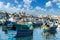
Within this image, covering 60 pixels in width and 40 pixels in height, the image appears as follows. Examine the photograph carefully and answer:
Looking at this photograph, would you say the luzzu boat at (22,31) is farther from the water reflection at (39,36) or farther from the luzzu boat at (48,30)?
the luzzu boat at (48,30)

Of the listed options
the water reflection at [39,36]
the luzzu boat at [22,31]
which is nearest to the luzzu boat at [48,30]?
the water reflection at [39,36]

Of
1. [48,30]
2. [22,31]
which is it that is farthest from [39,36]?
[22,31]

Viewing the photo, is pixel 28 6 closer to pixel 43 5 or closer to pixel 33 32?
pixel 43 5

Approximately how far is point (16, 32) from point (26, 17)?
30 centimetres

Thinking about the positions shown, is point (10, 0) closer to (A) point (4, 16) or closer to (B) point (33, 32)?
(A) point (4, 16)

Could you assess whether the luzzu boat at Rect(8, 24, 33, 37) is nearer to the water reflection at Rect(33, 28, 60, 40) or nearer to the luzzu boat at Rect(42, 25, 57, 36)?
the water reflection at Rect(33, 28, 60, 40)

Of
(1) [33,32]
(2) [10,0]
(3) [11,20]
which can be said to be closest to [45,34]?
(1) [33,32]

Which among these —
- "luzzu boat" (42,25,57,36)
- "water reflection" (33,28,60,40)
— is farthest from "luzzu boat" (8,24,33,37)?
"luzzu boat" (42,25,57,36)

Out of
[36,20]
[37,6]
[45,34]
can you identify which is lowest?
[45,34]

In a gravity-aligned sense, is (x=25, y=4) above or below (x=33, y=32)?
above

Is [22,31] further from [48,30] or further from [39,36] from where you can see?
[48,30]

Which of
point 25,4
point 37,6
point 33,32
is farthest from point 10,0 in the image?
point 33,32

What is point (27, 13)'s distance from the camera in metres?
2.93

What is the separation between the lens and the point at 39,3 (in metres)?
2.92
